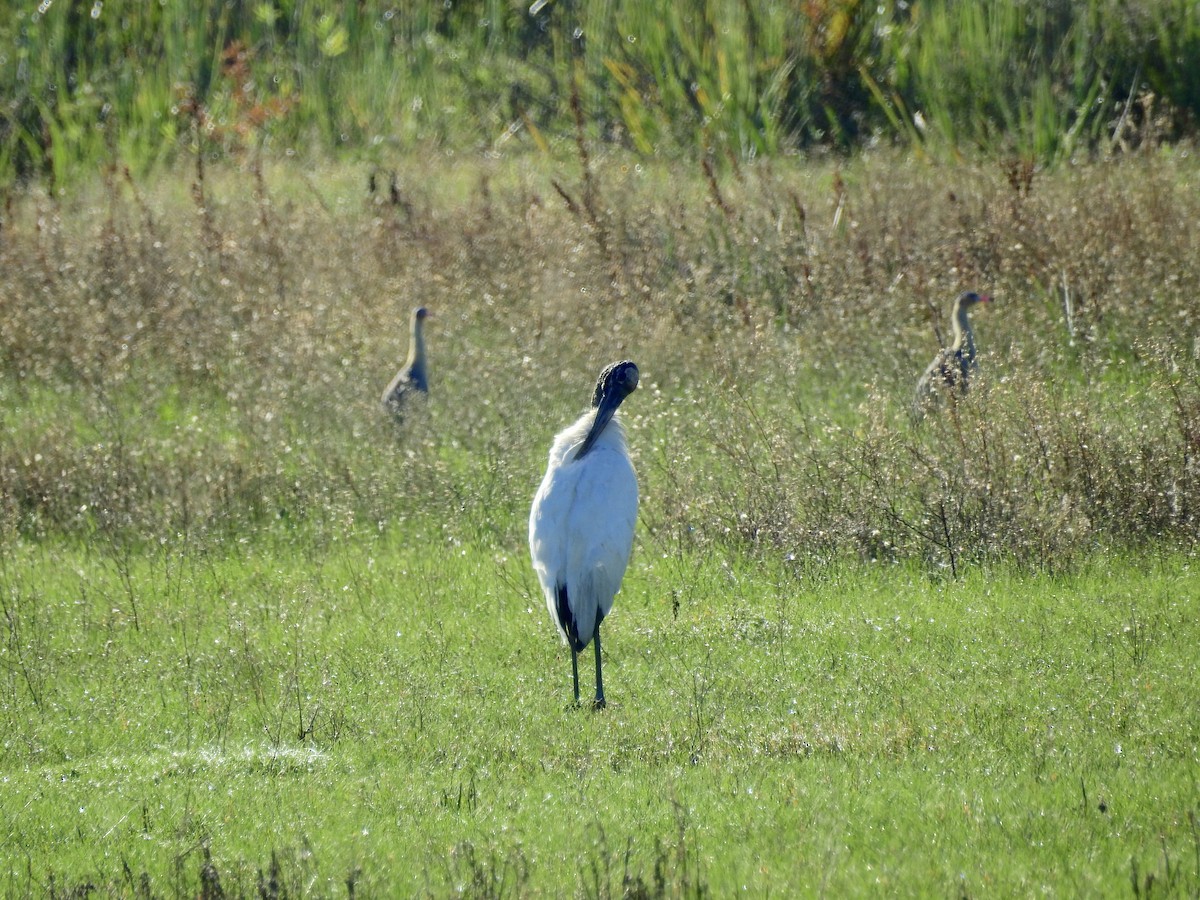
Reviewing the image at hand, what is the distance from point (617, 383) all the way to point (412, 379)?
4.32 metres

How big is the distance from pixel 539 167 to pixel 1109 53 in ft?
19.7

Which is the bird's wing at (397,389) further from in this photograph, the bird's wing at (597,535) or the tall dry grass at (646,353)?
the bird's wing at (597,535)

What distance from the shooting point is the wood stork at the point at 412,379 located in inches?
451

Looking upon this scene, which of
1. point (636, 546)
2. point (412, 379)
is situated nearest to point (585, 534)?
point (636, 546)

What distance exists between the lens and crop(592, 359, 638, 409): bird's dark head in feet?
25.2

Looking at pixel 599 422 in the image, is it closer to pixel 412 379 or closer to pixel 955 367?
pixel 955 367

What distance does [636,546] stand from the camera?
9172mm

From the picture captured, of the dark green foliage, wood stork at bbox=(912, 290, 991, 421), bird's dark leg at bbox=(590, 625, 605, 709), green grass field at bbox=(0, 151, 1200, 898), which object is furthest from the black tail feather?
the dark green foliage

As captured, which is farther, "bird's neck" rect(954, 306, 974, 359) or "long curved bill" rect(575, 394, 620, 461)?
"bird's neck" rect(954, 306, 974, 359)

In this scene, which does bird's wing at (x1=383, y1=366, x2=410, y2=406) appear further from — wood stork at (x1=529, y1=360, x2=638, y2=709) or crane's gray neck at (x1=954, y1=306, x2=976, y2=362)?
wood stork at (x1=529, y1=360, x2=638, y2=709)

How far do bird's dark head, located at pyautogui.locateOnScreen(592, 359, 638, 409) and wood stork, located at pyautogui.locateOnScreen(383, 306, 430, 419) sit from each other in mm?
3670

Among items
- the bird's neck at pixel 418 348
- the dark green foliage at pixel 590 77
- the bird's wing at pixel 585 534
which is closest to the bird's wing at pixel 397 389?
the bird's neck at pixel 418 348

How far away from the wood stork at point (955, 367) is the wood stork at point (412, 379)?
3.71 metres

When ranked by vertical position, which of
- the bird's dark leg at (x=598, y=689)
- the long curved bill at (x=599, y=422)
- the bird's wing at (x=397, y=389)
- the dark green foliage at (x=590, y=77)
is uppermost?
the dark green foliage at (x=590, y=77)
